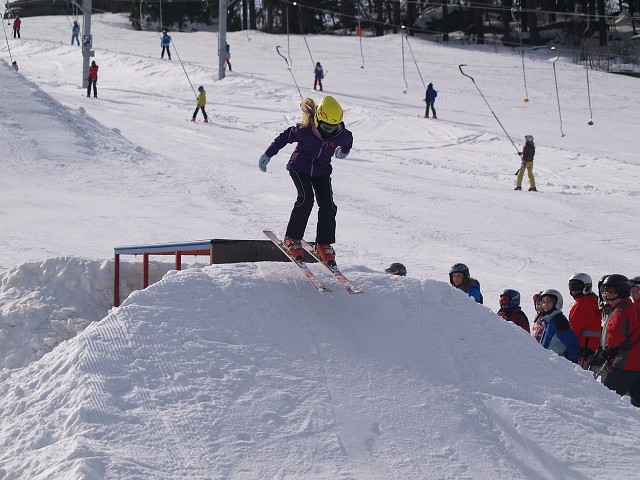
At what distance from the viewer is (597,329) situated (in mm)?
7043

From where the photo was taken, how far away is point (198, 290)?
5895mm

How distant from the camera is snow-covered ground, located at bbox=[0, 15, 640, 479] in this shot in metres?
4.73

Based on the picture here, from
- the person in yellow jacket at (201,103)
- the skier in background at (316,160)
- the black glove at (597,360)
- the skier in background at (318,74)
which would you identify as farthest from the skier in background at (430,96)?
the black glove at (597,360)

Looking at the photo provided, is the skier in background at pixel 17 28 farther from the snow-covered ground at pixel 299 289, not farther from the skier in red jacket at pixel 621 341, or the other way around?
the skier in red jacket at pixel 621 341

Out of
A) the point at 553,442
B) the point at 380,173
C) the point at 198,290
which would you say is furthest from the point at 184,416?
the point at 380,173

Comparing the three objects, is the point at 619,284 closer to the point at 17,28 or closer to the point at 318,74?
the point at 318,74

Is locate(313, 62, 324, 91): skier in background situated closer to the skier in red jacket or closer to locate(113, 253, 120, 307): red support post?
locate(113, 253, 120, 307): red support post

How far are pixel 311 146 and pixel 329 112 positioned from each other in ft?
1.07

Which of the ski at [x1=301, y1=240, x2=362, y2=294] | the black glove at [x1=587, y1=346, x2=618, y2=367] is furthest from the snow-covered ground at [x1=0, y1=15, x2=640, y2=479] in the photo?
the black glove at [x1=587, y1=346, x2=618, y2=367]

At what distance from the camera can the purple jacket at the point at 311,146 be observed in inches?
267

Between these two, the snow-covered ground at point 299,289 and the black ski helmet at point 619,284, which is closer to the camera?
the snow-covered ground at point 299,289

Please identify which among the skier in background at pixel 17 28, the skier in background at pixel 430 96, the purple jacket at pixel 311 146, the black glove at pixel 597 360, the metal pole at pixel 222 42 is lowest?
the black glove at pixel 597 360

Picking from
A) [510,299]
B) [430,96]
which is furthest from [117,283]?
[430,96]

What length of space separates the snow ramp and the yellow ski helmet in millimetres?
1346
